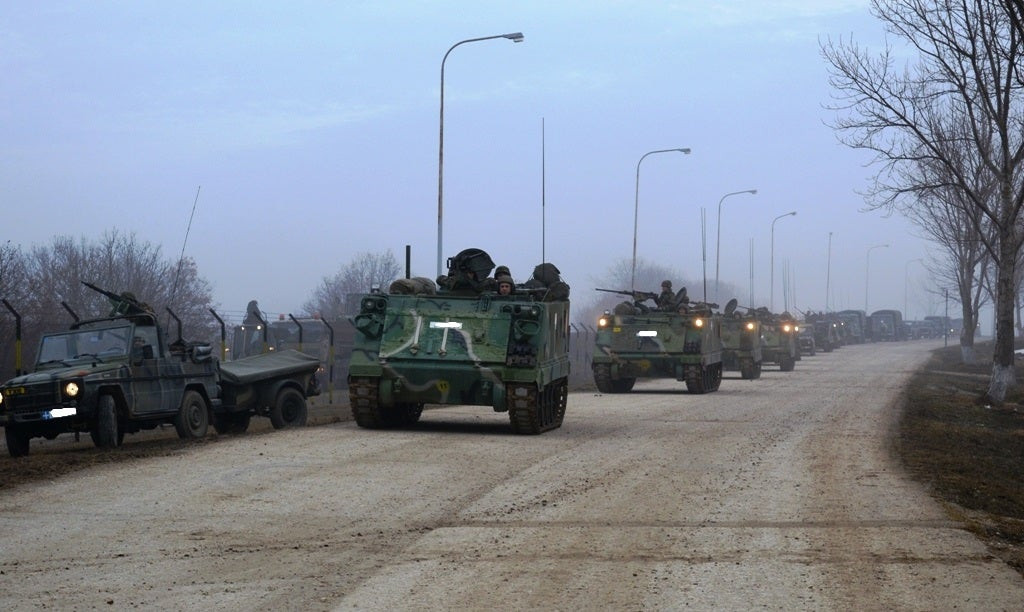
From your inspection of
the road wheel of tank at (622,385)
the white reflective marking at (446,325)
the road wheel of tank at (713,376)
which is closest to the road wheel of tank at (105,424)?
the white reflective marking at (446,325)

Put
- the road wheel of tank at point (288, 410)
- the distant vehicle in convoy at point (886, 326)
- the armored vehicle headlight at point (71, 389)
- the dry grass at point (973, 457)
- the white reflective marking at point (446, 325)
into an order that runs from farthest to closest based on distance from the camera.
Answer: the distant vehicle in convoy at point (886, 326)
the road wheel of tank at point (288, 410)
the white reflective marking at point (446, 325)
the armored vehicle headlight at point (71, 389)
the dry grass at point (973, 457)

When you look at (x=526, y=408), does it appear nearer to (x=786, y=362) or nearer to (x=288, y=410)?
(x=288, y=410)

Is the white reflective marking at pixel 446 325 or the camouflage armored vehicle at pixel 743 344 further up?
the white reflective marking at pixel 446 325

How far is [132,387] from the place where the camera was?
16453 millimetres

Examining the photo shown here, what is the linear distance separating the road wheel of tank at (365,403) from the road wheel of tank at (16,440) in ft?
13.3

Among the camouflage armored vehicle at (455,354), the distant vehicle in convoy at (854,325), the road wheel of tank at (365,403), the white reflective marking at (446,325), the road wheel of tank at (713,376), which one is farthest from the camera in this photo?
the distant vehicle in convoy at (854,325)

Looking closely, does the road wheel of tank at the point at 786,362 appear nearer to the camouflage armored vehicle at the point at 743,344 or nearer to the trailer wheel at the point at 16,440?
the camouflage armored vehicle at the point at 743,344

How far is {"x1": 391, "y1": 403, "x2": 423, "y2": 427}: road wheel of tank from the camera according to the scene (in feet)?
59.0

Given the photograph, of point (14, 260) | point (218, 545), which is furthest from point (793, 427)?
point (14, 260)

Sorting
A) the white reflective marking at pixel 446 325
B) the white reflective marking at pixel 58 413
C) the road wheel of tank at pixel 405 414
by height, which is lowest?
the road wheel of tank at pixel 405 414

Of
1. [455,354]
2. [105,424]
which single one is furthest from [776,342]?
[105,424]

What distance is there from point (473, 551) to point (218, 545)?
176 cm

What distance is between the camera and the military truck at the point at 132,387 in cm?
1548

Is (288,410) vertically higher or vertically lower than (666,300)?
lower
